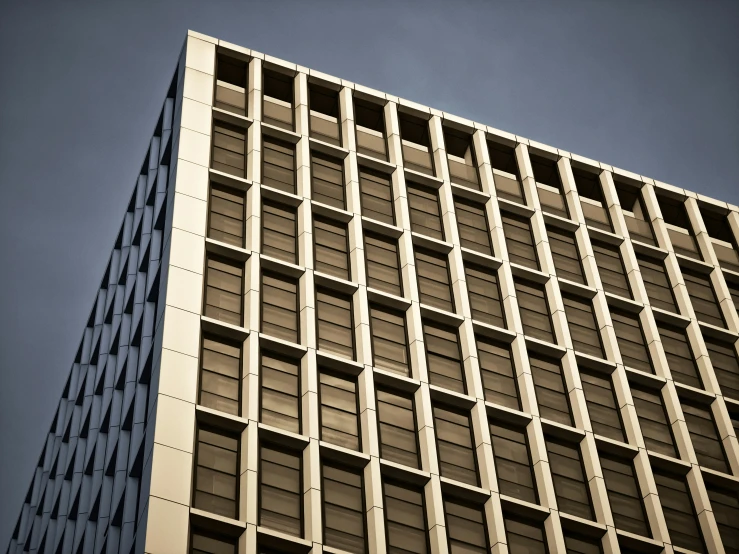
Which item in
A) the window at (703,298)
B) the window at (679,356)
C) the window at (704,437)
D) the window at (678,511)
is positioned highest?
the window at (703,298)

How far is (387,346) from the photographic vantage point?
5897 centimetres

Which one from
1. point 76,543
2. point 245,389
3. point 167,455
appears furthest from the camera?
point 76,543

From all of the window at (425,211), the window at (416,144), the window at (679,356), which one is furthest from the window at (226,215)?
the window at (679,356)

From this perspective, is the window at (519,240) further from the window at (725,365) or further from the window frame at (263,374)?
the window frame at (263,374)

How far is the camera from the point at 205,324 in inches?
2132

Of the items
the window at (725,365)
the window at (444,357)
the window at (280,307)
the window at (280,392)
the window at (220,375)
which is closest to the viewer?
the window at (220,375)

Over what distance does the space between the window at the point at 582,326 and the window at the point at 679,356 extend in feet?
13.1

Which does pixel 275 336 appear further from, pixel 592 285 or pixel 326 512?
pixel 592 285

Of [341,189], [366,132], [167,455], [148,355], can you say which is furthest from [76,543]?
[366,132]

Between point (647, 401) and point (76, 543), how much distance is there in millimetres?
27536

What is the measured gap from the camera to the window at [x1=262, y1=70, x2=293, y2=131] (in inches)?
2692

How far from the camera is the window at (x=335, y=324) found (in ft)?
188

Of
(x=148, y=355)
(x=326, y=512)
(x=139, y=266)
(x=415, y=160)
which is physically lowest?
(x=326, y=512)

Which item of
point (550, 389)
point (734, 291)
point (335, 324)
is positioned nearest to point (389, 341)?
point (335, 324)
